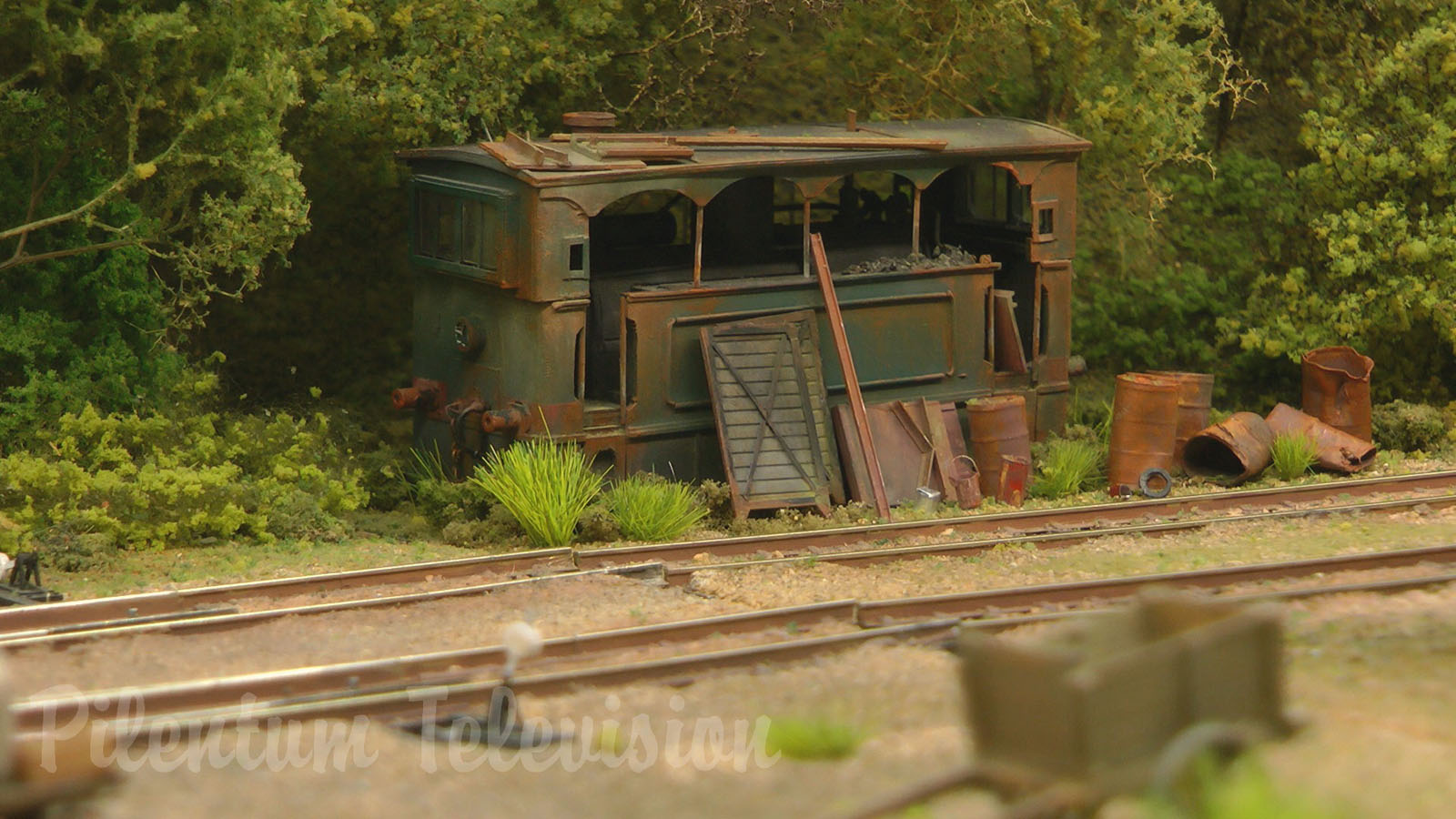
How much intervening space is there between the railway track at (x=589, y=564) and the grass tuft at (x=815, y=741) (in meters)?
4.37

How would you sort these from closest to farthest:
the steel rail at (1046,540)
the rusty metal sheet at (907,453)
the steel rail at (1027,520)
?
the steel rail at (1046,540) → the steel rail at (1027,520) → the rusty metal sheet at (907,453)

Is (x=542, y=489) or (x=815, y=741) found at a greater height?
(x=542, y=489)

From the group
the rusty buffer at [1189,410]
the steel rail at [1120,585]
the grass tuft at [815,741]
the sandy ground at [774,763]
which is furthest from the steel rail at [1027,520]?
the grass tuft at [815,741]

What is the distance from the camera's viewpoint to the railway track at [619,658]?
27.0ft

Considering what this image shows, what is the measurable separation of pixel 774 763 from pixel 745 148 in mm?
9503

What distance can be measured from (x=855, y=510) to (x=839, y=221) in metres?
4.59

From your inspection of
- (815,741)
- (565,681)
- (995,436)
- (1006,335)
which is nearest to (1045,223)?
(1006,335)

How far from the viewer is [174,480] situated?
46.3 ft

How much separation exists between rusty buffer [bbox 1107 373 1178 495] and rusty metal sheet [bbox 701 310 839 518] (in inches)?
118

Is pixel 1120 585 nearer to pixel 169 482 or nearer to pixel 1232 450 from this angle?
pixel 1232 450

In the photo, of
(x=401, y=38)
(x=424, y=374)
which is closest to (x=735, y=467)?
(x=424, y=374)

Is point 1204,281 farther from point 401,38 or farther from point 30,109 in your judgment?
point 30,109

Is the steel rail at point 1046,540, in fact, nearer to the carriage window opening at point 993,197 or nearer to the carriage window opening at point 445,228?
the carriage window opening at point 445,228

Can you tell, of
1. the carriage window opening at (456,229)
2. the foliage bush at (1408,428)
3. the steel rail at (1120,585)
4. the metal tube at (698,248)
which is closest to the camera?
the steel rail at (1120,585)
